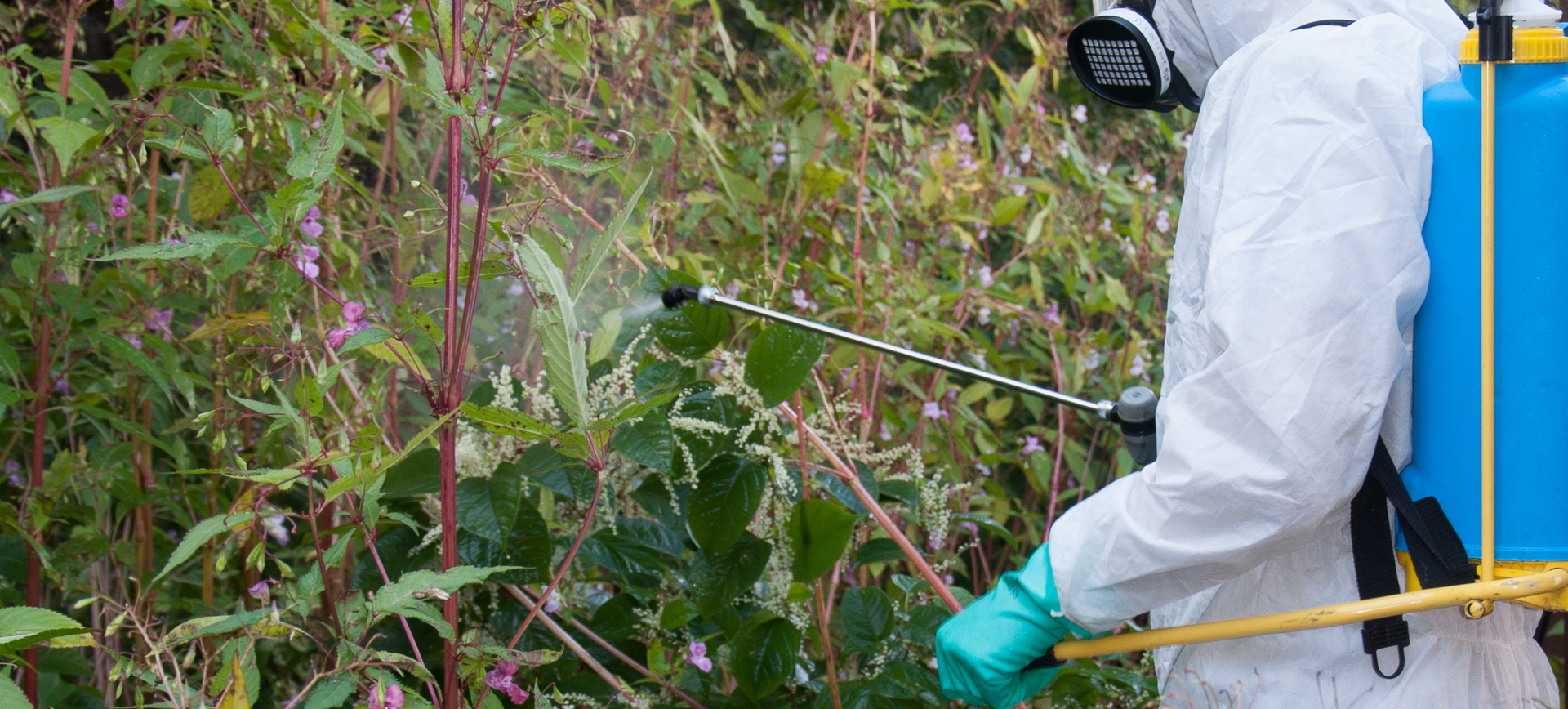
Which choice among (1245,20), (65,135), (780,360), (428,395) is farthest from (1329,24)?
(65,135)

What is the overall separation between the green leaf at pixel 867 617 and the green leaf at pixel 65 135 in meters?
0.91

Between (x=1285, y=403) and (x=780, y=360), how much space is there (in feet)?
1.68

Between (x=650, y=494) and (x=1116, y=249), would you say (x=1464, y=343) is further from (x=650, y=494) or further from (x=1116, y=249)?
(x=1116, y=249)

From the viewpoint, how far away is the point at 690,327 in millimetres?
1232

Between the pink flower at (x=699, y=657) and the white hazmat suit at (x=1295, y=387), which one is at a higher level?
the white hazmat suit at (x=1295, y=387)

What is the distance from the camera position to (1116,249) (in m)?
2.78

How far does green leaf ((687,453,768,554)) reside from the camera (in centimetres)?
120

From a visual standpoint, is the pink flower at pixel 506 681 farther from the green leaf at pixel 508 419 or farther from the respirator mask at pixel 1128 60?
the respirator mask at pixel 1128 60

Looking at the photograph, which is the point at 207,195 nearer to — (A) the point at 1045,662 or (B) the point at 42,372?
(B) the point at 42,372

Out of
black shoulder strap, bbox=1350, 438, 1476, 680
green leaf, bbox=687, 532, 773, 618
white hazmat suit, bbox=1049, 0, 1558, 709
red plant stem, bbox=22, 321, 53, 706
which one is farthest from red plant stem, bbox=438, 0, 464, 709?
black shoulder strap, bbox=1350, 438, 1476, 680

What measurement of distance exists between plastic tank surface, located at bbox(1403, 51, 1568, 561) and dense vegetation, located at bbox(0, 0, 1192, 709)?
1.82ft

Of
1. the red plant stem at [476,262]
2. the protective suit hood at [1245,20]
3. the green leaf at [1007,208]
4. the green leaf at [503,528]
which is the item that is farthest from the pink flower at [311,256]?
the green leaf at [1007,208]

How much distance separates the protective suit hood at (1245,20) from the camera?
3.27 feet

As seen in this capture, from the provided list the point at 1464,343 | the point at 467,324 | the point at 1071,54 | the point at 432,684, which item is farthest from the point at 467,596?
the point at 1464,343
